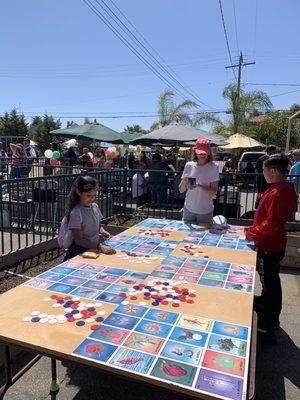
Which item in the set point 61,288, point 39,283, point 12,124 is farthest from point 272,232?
point 12,124

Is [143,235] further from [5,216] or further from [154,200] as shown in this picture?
[154,200]

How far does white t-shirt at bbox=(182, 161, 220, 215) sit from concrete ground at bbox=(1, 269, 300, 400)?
1.66 metres

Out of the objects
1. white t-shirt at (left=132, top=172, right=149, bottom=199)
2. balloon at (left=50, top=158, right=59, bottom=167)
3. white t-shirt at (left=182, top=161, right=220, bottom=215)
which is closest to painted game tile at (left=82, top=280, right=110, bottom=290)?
white t-shirt at (left=182, top=161, right=220, bottom=215)

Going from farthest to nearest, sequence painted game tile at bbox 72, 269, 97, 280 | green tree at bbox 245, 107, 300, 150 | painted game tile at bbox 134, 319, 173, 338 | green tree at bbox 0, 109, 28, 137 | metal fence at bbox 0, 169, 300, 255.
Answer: green tree at bbox 0, 109, 28, 137 → green tree at bbox 245, 107, 300, 150 → metal fence at bbox 0, 169, 300, 255 → painted game tile at bbox 72, 269, 97, 280 → painted game tile at bbox 134, 319, 173, 338

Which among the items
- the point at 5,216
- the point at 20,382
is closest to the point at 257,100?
the point at 5,216

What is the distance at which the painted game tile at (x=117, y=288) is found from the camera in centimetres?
221

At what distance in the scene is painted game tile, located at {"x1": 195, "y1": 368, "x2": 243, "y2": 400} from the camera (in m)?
1.34

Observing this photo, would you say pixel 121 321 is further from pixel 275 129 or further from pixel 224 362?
pixel 275 129

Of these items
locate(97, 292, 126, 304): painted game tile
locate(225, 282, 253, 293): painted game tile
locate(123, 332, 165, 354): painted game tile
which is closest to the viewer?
locate(123, 332, 165, 354): painted game tile

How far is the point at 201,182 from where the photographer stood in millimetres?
4301

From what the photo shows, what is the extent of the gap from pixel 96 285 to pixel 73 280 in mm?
181

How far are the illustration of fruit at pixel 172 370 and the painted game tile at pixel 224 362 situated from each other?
0.11 metres

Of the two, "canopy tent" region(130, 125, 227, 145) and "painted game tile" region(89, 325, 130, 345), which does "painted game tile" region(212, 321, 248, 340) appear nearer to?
"painted game tile" region(89, 325, 130, 345)

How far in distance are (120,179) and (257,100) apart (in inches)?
732
